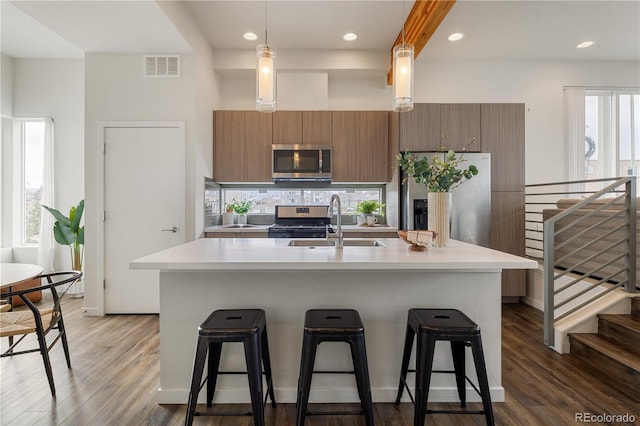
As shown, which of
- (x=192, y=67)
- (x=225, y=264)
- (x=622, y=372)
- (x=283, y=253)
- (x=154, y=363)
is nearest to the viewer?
(x=225, y=264)

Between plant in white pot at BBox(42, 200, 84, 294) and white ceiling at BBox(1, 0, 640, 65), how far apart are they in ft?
6.26

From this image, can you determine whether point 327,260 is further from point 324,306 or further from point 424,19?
point 424,19

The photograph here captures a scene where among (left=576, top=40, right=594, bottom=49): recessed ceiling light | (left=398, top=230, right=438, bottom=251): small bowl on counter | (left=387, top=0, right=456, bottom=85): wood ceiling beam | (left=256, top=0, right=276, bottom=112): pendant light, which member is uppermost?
(left=576, top=40, right=594, bottom=49): recessed ceiling light

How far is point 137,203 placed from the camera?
3.52 meters

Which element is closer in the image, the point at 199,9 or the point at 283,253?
the point at 283,253

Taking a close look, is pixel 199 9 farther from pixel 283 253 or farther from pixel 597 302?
pixel 597 302

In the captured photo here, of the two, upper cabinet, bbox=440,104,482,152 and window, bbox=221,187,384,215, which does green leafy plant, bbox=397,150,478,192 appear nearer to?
upper cabinet, bbox=440,104,482,152

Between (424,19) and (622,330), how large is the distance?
3.04 m

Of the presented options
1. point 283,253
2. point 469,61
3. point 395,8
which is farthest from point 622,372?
point 469,61

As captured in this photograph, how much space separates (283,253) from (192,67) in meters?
2.72

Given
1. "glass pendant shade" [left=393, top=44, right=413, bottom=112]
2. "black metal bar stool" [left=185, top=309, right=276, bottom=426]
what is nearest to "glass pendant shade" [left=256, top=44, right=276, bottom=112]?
"glass pendant shade" [left=393, top=44, right=413, bottom=112]

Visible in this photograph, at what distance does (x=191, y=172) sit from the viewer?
3.54 meters

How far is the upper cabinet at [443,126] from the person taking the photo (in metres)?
3.77

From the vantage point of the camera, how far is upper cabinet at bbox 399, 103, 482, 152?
3773mm
